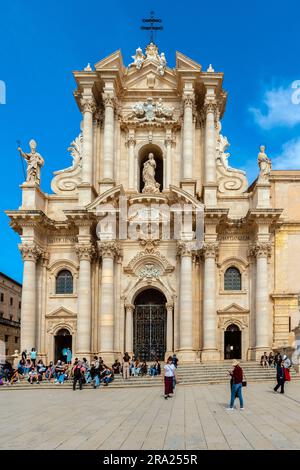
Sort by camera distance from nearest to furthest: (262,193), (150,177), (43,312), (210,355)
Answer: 1. (210,355)
2. (262,193)
3. (43,312)
4. (150,177)

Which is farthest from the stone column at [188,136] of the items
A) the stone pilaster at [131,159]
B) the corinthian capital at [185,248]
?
the corinthian capital at [185,248]

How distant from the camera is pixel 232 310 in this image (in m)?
35.9

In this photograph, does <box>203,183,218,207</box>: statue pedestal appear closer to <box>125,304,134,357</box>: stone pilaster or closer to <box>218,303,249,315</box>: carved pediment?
<box>218,303,249,315</box>: carved pediment

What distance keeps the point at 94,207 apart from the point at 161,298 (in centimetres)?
731

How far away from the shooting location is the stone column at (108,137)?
1447 inches

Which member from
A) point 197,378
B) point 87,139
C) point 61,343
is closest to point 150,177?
point 87,139

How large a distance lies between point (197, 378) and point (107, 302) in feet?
26.2

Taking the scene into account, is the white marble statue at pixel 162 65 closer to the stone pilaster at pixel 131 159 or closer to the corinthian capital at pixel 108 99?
the corinthian capital at pixel 108 99

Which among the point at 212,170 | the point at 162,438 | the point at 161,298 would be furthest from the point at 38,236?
the point at 162,438

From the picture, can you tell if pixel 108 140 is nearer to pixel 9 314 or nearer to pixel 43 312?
pixel 43 312

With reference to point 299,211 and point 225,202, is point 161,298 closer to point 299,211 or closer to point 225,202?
point 225,202

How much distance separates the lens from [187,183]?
3606cm

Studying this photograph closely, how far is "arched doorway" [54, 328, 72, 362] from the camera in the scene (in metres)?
36.5

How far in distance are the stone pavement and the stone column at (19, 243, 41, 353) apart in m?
11.0
